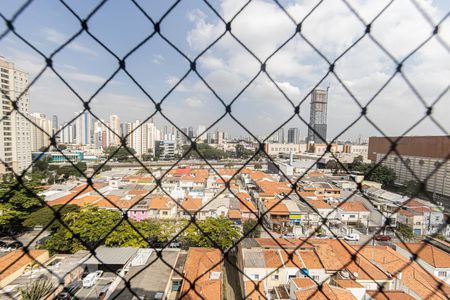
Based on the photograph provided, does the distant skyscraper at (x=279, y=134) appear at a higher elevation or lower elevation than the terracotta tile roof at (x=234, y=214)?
higher

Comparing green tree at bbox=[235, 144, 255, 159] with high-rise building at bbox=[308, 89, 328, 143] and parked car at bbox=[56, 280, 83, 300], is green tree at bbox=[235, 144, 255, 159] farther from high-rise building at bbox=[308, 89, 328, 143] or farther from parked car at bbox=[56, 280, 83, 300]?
parked car at bbox=[56, 280, 83, 300]

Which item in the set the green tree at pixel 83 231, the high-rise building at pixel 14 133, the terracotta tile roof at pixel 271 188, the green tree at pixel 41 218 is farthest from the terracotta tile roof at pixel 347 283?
the high-rise building at pixel 14 133

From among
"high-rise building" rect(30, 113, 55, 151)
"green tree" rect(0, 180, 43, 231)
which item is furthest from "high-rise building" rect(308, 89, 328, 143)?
"green tree" rect(0, 180, 43, 231)

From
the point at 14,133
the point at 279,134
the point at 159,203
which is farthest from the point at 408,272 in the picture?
the point at 14,133

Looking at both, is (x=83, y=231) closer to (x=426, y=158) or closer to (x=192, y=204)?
(x=192, y=204)

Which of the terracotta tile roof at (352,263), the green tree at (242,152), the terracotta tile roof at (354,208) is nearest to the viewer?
A: the terracotta tile roof at (352,263)

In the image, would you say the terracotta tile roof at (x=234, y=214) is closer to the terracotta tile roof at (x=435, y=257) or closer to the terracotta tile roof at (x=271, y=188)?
the terracotta tile roof at (x=271, y=188)
